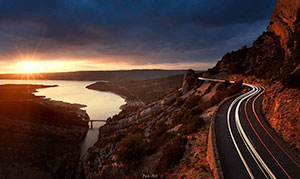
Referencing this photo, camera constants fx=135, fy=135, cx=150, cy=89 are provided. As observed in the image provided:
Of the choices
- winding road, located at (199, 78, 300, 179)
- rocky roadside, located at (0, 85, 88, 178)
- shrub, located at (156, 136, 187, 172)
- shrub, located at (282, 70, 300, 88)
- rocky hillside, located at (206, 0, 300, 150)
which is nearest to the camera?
winding road, located at (199, 78, 300, 179)

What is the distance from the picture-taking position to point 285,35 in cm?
3834

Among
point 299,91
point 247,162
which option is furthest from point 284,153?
point 299,91

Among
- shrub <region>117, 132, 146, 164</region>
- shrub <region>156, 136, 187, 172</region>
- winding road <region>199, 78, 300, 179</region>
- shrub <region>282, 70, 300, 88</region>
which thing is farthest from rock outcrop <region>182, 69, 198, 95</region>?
shrub <region>156, 136, 187, 172</region>

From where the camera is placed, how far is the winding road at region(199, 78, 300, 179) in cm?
763

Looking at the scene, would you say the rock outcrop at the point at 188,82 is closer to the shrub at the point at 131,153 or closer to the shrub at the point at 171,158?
the shrub at the point at 131,153

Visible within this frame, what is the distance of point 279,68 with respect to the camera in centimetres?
2603

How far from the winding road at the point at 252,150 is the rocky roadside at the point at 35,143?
99.8 ft

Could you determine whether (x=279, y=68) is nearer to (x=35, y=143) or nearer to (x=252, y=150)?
(x=252, y=150)

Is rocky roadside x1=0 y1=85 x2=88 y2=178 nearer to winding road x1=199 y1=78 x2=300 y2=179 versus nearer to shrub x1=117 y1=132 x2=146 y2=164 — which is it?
shrub x1=117 y1=132 x2=146 y2=164

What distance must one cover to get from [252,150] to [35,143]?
40320 millimetres

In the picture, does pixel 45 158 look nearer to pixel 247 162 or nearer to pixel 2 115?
pixel 2 115

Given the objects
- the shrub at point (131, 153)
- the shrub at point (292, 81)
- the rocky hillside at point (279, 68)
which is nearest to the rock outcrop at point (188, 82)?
the rocky hillside at point (279, 68)

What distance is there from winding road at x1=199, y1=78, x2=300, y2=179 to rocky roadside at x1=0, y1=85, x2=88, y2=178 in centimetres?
3041

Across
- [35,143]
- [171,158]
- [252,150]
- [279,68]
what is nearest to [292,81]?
[252,150]
